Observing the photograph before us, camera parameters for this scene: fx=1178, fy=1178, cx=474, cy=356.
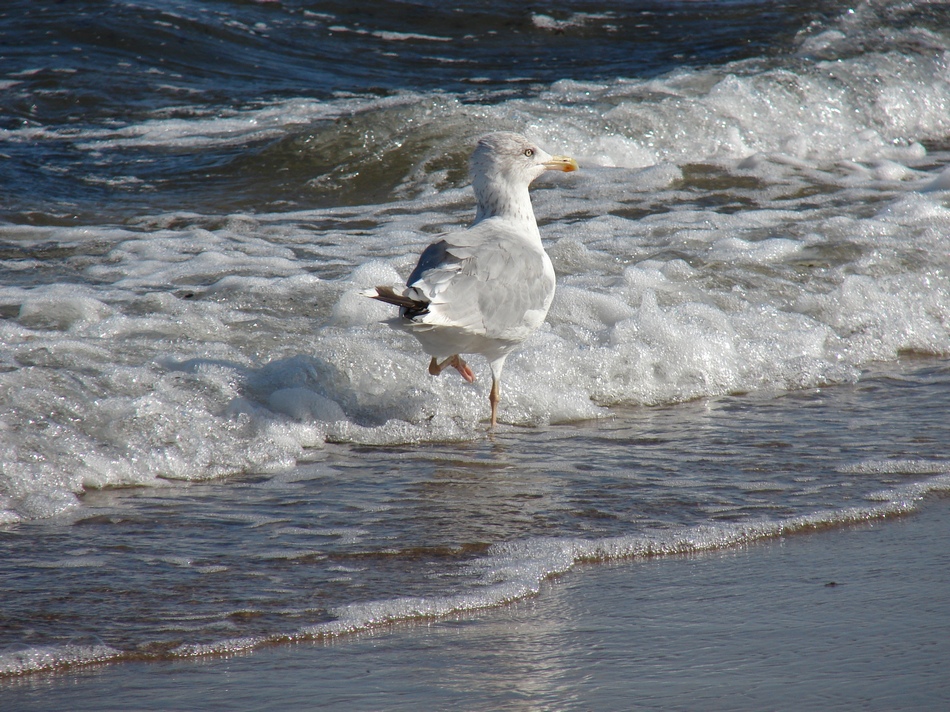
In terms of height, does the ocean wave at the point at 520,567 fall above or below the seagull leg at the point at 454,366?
above

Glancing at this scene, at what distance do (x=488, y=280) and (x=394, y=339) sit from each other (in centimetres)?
102

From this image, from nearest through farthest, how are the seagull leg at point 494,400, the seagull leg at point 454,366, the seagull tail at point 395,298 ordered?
1. the seagull tail at point 395,298
2. the seagull leg at point 494,400
3. the seagull leg at point 454,366

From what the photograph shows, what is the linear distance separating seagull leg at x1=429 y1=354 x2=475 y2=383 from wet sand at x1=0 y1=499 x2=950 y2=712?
71.5 inches

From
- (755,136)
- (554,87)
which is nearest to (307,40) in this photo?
(554,87)

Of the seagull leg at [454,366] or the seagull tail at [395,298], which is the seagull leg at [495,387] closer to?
the seagull leg at [454,366]

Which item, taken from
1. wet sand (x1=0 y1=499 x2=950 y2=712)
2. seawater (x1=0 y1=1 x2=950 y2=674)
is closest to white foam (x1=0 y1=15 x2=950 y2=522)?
seawater (x1=0 y1=1 x2=950 y2=674)

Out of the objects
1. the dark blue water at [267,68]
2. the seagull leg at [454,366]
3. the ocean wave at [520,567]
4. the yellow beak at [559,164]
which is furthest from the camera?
the dark blue water at [267,68]

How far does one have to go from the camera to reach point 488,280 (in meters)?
4.45

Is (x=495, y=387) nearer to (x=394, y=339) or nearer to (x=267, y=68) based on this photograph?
(x=394, y=339)

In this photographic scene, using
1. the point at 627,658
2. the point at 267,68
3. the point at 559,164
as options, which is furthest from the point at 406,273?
the point at 267,68

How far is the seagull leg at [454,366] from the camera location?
488cm

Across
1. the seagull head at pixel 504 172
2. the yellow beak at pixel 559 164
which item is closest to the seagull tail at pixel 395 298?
the seagull head at pixel 504 172

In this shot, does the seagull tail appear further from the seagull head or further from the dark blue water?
the dark blue water

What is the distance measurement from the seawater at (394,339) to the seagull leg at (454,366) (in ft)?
0.25
